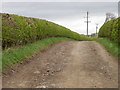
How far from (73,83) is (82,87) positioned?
1.48 feet

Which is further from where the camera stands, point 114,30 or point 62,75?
point 114,30

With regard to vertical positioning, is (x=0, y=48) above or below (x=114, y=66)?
above

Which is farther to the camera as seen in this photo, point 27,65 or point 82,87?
point 27,65

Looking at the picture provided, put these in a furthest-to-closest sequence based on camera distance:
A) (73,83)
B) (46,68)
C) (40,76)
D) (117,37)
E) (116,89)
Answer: (117,37) < (46,68) < (40,76) < (73,83) < (116,89)

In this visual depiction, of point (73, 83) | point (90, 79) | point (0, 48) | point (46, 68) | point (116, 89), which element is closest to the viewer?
point (116, 89)

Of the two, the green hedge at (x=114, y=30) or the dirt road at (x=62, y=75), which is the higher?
the green hedge at (x=114, y=30)

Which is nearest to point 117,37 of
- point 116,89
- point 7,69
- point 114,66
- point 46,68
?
point 114,66

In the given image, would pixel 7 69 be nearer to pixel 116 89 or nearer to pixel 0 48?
pixel 0 48

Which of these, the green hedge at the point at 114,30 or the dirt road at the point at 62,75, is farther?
the green hedge at the point at 114,30

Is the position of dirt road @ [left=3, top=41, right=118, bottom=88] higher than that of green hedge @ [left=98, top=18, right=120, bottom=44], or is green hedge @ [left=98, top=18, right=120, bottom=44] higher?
green hedge @ [left=98, top=18, right=120, bottom=44]

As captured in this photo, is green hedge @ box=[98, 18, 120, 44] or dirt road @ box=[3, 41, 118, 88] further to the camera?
green hedge @ box=[98, 18, 120, 44]

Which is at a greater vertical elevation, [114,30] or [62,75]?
[114,30]

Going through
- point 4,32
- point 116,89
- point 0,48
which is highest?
point 4,32

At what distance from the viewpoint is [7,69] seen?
741 centimetres
